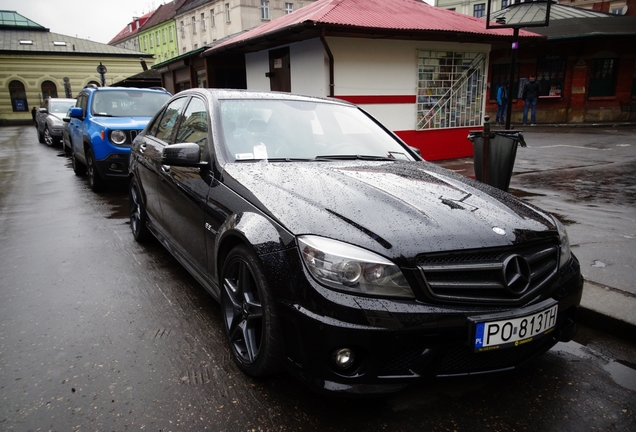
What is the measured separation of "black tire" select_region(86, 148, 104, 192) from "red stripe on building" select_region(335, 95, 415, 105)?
5255 mm

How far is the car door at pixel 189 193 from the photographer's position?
10.3 feet

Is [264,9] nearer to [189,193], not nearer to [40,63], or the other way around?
[40,63]

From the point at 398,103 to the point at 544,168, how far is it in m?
3.53

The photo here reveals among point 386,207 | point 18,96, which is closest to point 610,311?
point 386,207

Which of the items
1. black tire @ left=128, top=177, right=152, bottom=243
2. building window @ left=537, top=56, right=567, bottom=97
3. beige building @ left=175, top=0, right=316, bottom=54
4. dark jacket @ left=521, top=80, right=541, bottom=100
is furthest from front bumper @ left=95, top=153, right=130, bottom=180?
beige building @ left=175, top=0, right=316, bottom=54

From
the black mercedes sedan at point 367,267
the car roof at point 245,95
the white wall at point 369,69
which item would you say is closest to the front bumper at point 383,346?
the black mercedes sedan at point 367,267

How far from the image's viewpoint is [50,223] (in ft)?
19.9

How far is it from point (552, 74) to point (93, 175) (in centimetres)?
2479

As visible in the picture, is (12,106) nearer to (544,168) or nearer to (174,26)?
(174,26)

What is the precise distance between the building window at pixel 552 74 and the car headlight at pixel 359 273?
26933 millimetres

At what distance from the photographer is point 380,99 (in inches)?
428

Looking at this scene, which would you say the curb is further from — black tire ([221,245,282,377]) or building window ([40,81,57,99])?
building window ([40,81,57,99])

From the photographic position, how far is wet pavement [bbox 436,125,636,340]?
3.29 meters

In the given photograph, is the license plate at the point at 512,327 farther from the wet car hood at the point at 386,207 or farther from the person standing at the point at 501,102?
the person standing at the point at 501,102
